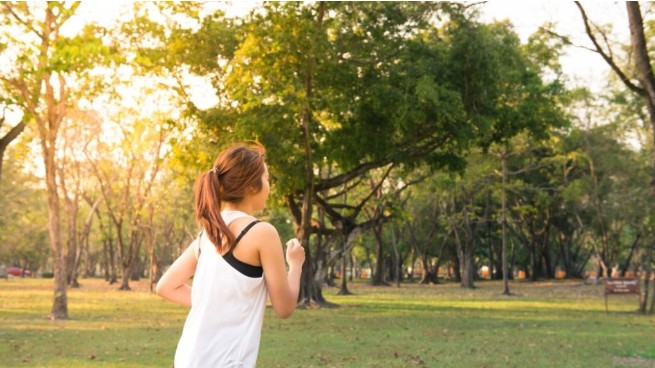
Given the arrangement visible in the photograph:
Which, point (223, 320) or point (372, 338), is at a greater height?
point (223, 320)

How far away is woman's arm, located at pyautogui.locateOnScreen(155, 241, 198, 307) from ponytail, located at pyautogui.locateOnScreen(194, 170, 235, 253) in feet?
0.83

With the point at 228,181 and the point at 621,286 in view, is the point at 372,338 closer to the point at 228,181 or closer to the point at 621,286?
the point at 621,286

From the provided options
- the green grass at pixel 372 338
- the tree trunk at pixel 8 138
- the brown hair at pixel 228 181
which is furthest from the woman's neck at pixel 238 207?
the tree trunk at pixel 8 138

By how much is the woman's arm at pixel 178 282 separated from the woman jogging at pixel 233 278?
226 mm

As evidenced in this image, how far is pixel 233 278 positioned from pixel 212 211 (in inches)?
10.3

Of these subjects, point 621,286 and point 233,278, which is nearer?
point 233,278

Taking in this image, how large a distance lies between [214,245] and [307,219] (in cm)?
2425

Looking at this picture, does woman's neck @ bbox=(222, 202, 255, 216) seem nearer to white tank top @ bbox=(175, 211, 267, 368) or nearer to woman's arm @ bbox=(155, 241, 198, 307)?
white tank top @ bbox=(175, 211, 267, 368)

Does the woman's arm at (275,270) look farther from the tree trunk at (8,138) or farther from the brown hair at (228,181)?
the tree trunk at (8,138)

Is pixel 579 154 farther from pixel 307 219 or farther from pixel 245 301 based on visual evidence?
pixel 245 301

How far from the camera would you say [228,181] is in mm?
3045

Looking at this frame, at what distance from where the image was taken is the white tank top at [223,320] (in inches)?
113

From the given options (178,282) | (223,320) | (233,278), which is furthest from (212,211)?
(178,282)

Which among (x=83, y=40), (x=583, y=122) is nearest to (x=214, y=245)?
(x=83, y=40)
